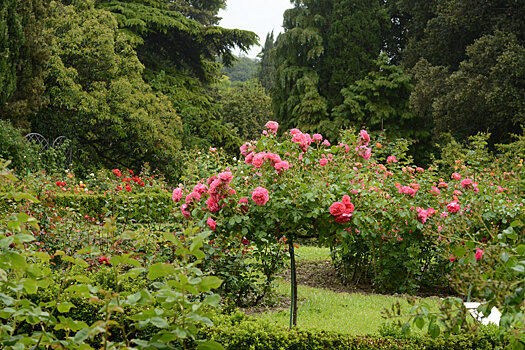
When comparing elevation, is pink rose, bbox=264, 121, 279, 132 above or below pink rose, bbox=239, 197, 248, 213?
above

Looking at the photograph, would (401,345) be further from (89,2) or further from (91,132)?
(89,2)

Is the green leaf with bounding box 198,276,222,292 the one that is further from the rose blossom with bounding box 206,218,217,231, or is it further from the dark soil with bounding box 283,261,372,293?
the dark soil with bounding box 283,261,372,293

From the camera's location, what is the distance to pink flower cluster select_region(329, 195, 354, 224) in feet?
10.0

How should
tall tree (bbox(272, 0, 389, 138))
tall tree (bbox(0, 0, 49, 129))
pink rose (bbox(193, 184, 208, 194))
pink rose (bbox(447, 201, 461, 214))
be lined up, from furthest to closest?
tall tree (bbox(272, 0, 389, 138)) < tall tree (bbox(0, 0, 49, 129)) < pink rose (bbox(447, 201, 461, 214)) < pink rose (bbox(193, 184, 208, 194))

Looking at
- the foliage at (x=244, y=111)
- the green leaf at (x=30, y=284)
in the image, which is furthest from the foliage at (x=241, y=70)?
the green leaf at (x=30, y=284)

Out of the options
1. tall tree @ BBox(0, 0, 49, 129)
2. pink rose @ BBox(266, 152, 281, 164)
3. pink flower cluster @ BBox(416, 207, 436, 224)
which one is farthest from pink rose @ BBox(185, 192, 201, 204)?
tall tree @ BBox(0, 0, 49, 129)

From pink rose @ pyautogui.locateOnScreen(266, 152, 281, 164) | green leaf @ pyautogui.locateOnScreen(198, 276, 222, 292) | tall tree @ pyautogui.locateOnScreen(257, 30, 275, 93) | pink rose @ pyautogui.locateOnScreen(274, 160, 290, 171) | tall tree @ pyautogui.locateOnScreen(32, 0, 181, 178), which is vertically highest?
tall tree @ pyautogui.locateOnScreen(257, 30, 275, 93)

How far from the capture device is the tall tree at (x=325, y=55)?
1866 centimetres

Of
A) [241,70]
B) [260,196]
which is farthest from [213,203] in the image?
[241,70]

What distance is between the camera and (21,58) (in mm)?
11812

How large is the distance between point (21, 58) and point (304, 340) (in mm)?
11515

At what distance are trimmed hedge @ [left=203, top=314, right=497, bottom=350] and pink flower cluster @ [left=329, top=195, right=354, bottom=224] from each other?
28.0 inches

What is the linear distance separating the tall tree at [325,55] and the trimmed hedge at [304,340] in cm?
1533

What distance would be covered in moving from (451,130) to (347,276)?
32.8ft
